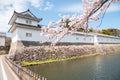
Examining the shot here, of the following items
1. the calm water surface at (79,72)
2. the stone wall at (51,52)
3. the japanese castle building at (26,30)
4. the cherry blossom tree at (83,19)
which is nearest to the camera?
the cherry blossom tree at (83,19)

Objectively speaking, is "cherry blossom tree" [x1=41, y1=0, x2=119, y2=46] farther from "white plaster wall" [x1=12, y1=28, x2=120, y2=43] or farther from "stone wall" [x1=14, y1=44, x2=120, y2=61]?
"stone wall" [x1=14, y1=44, x2=120, y2=61]

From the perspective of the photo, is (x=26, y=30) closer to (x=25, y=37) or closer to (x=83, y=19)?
(x=25, y=37)

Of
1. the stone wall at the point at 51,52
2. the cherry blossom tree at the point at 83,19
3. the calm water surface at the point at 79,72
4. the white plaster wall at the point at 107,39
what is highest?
the white plaster wall at the point at 107,39

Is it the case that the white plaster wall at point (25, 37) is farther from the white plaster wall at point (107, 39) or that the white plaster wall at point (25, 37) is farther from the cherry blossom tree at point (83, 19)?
the white plaster wall at point (107, 39)

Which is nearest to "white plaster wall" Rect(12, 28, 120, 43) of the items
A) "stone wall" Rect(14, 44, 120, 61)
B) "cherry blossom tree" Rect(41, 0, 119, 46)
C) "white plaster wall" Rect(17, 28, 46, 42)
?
"white plaster wall" Rect(17, 28, 46, 42)

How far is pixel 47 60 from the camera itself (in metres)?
24.7

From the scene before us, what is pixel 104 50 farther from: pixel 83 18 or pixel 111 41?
pixel 83 18

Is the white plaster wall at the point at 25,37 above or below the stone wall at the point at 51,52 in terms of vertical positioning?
above

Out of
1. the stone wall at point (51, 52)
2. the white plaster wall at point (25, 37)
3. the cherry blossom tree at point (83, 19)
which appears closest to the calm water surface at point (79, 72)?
the stone wall at point (51, 52)

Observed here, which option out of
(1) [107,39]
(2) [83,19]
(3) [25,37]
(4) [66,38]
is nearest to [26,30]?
(3) [25,37]

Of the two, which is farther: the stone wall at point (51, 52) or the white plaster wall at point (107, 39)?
the white plaster wall at point (107, 39)

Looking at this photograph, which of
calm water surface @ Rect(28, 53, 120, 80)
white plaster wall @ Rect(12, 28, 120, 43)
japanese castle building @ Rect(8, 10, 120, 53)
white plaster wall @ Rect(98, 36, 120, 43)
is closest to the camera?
calm water surface @ Rect(28, 53, 120, 80)

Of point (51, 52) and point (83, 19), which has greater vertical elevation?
point (83, 19)

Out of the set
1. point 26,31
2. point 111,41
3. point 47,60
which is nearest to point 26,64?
point 47,60
